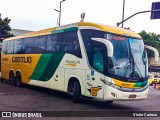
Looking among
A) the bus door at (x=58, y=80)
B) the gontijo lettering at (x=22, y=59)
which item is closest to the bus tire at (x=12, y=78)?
the gontijo lettering at (x=22, y=59)

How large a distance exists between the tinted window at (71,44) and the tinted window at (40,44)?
2433 millimetres

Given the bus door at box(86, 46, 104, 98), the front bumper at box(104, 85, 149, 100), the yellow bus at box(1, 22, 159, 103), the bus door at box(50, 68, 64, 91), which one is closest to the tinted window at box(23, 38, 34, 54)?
the yellow bus at box(1, 22, 159, 103)

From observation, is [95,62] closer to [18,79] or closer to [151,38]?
[18,79]

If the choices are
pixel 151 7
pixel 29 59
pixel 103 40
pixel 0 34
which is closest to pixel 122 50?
pixel 103 40

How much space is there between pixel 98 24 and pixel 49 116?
5109 millimetres

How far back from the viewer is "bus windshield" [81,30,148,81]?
12781 mm

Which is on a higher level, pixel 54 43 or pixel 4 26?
pixel 4 26

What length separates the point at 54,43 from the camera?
16.6 metres

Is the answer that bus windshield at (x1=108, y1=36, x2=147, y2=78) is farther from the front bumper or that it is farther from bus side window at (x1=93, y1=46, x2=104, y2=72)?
the front bumper

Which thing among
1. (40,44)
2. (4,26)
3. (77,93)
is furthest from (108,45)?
(4,26)

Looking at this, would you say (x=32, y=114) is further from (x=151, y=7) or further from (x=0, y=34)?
(x=0, y=34)

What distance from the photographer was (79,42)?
1430cm

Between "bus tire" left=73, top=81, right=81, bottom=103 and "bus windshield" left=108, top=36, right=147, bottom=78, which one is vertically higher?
"bus windshield" left=108, top=36, right=147, bottom=78

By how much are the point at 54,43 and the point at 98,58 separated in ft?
13.3
